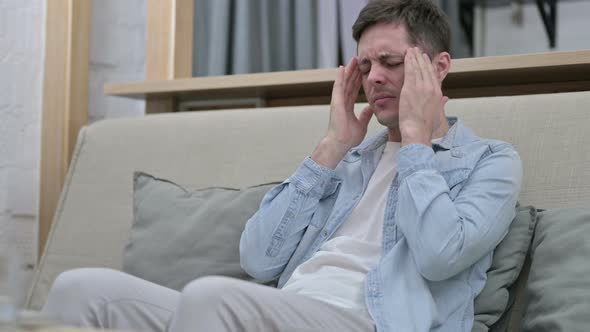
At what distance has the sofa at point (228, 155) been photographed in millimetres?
1622

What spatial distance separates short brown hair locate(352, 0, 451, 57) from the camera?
161 cm

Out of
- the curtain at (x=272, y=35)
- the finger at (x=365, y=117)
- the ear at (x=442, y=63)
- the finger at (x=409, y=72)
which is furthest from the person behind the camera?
the curtain at (x=272, y=35)

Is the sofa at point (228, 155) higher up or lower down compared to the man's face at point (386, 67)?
lower down

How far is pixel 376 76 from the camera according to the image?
1.61 metres

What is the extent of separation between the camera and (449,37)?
1.70m

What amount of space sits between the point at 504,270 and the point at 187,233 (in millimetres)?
724

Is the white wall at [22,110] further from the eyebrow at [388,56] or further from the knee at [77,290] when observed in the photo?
the eyebrow at [388,56]

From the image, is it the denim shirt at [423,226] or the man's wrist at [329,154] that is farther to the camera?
the man's wrist at [329,154]

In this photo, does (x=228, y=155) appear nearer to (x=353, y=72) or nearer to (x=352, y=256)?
(x=353, y=72)

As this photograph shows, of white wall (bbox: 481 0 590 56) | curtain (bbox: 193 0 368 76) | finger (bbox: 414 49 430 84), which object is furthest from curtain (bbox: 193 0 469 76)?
white wall (bbox: 481 0 590 56)

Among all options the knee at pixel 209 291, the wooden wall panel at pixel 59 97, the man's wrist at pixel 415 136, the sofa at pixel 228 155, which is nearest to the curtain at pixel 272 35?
the wooden wall panel at pixel 59 97

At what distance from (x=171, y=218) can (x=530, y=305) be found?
85 cm

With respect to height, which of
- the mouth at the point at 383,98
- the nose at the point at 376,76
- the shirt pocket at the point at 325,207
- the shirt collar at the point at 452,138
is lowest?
the shirt pocket at the point at 325,207

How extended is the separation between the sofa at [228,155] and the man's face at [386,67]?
24 cm
